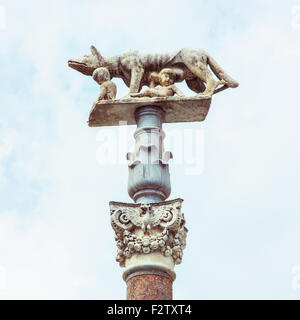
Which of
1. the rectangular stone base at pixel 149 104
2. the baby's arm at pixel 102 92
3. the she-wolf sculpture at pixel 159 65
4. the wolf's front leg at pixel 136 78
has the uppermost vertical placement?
the she-wolf sculpture at pixel 159 65

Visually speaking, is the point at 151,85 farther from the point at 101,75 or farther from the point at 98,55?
the point at 98,55

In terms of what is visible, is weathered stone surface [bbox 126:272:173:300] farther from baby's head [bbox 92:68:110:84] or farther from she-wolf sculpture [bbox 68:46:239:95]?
baby's head [bbox 92:68:110:84]

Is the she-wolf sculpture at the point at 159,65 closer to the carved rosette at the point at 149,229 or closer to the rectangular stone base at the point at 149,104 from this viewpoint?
the rectangular stone base at the point at 149,104

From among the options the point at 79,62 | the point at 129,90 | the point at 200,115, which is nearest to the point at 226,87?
the point at 200,115

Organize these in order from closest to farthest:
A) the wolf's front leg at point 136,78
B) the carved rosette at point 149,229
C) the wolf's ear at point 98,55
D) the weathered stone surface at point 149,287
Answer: the weathered stone surface at point 149,287 < the carved rosette at point 149,229 < the wolf's front leg at point 136,78 < the wolf's ear at point 98,55

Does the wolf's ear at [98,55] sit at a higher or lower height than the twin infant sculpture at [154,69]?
higher

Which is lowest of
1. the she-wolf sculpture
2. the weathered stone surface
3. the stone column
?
the weathered stone surface

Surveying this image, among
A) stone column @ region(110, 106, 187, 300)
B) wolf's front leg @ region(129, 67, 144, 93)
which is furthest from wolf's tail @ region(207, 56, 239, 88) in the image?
stone column @ region(110, 106, 187, 300)

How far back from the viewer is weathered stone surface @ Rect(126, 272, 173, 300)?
39.9 feet

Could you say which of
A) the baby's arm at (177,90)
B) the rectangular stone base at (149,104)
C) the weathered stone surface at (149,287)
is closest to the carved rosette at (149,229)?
the weathered stone surface at (149,287)

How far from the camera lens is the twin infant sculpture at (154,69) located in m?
14.7

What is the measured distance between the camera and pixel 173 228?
12586 millimetres

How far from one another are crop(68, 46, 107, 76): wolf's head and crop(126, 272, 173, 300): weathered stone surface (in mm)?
4412

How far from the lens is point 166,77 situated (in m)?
14.7
